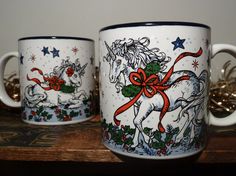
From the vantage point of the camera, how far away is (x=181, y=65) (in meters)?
0.33

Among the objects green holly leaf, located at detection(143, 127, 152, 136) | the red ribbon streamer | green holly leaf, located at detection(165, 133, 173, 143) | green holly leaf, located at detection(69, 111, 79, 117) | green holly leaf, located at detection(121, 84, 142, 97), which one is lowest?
green holly leaf, located at detection(69, 111, 79, 117)

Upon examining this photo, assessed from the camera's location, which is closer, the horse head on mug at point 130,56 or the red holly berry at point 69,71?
the horse head on mug at point 130,56

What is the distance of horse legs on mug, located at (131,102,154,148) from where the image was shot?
1.09 feet

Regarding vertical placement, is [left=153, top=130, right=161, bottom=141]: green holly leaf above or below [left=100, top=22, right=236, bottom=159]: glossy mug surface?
below

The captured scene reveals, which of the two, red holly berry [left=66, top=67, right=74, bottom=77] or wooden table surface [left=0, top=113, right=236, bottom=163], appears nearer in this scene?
wooden table surface [left=0, top=113, right=236, bottom=163]

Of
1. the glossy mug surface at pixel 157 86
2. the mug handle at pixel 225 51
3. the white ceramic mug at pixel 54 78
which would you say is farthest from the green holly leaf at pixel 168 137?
the white ceramic mug at pixel 54 78

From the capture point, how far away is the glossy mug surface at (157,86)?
0.32 metres

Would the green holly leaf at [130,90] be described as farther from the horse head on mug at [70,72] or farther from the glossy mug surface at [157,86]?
the horse head on mug at [70,72]

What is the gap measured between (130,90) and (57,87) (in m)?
0.21

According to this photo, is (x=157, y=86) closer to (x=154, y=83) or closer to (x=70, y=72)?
(x=154, y=83)

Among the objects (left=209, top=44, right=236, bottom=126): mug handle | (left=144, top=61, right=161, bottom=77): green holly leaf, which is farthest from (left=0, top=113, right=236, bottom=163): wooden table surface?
(left=144, top=61, right=161, bottom=77): green holly leaf

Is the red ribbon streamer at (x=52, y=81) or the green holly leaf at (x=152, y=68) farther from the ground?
the green holly leaf at (x=152, y=68)

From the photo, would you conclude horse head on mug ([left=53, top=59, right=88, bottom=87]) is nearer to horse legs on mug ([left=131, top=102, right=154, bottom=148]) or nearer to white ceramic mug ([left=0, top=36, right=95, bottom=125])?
white ceramic mug ([left=0, top=36, right=95, bottom=125])

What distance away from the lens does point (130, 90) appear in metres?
0.34
